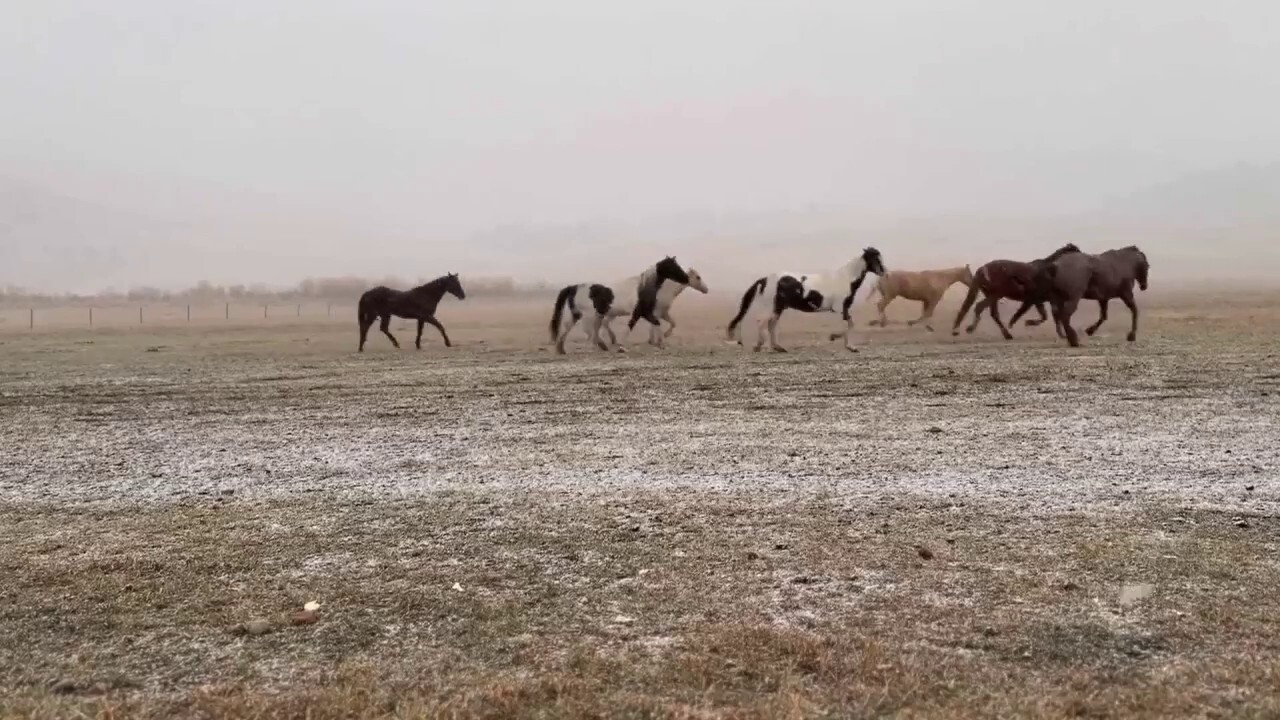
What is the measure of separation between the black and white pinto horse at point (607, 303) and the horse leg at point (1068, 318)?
292 inches

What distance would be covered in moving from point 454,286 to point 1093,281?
13.6 m

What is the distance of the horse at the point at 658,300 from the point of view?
18562 millimetres

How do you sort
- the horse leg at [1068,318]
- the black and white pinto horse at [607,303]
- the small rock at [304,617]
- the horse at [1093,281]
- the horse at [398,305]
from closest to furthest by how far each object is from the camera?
the small rock at [304,617], the horse leg at [1068,318], the horse at [1093,281], the black and white pinto horse at [607,303], the horse at [398,305]


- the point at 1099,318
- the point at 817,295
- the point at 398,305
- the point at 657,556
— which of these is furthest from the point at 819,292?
the point at 657,556

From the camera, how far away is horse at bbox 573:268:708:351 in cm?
1856

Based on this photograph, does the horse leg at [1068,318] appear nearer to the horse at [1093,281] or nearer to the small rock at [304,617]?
the horse at [1093,281]

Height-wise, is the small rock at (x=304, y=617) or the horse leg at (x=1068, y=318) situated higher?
the horse leg at (x=1068, y=318)

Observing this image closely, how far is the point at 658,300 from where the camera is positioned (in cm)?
1905

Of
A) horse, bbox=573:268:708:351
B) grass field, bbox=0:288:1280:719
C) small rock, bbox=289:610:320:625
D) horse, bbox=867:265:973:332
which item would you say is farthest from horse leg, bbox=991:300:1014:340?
small rock, bbox=289:610:320:625

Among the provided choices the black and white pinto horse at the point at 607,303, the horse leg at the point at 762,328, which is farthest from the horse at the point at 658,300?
the horse leg at the point at 762,328

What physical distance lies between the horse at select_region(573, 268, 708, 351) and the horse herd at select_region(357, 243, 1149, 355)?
0.02 metres

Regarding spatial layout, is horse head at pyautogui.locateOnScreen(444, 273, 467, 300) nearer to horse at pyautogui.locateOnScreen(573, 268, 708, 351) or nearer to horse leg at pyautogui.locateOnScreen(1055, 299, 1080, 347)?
horse at pyautogui.locateOnScreen(573, 268, 708, 351)

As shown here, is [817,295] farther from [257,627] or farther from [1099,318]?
[257,627]

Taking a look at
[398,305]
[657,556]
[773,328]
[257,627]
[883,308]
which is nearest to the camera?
[257,627]
